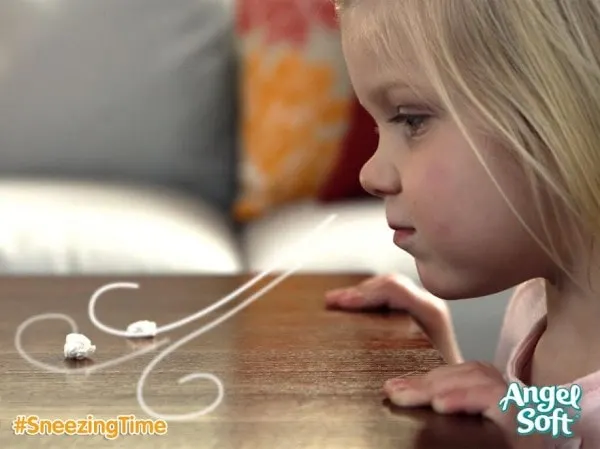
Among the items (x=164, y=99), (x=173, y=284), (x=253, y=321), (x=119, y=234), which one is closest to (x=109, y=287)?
(x=173, y=284)

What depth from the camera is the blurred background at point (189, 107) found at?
1.58 metres

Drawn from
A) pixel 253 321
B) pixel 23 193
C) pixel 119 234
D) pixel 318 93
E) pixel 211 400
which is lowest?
A: pixel 211 400

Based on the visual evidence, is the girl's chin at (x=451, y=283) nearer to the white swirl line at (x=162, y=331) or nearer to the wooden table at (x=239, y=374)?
the wooden table at (x=239, y=374)

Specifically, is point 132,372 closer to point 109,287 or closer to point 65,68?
point 109,287

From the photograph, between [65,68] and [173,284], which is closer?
[173,284]

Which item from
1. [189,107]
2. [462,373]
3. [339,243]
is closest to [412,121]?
[462,373]

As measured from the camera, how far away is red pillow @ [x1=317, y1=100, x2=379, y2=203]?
4.97 ft

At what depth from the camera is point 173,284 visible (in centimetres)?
89

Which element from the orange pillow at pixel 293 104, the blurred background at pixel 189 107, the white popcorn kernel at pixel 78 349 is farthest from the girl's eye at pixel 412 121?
the orange pillow at pixel 293 104

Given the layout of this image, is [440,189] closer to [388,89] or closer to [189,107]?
[388,89]

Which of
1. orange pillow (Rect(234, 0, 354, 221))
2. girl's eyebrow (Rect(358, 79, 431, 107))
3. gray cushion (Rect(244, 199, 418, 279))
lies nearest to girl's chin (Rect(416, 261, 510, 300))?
girl's eyebrow (Rect(358, 79, 431, 107))

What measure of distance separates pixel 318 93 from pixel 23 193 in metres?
0.53

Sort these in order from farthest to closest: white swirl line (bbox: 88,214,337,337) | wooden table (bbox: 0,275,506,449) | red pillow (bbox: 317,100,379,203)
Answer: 1. red pillow (bbox: 317,100,379,203)
2. white swirl line (bbox: 88,214,337,337)
3. wooden table (bbox: 0,275,506,449)

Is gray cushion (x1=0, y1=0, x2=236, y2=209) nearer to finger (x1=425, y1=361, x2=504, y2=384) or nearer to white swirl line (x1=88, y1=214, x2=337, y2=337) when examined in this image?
white swirl line (x1=88, y1=214, x2=337, y2=337)
